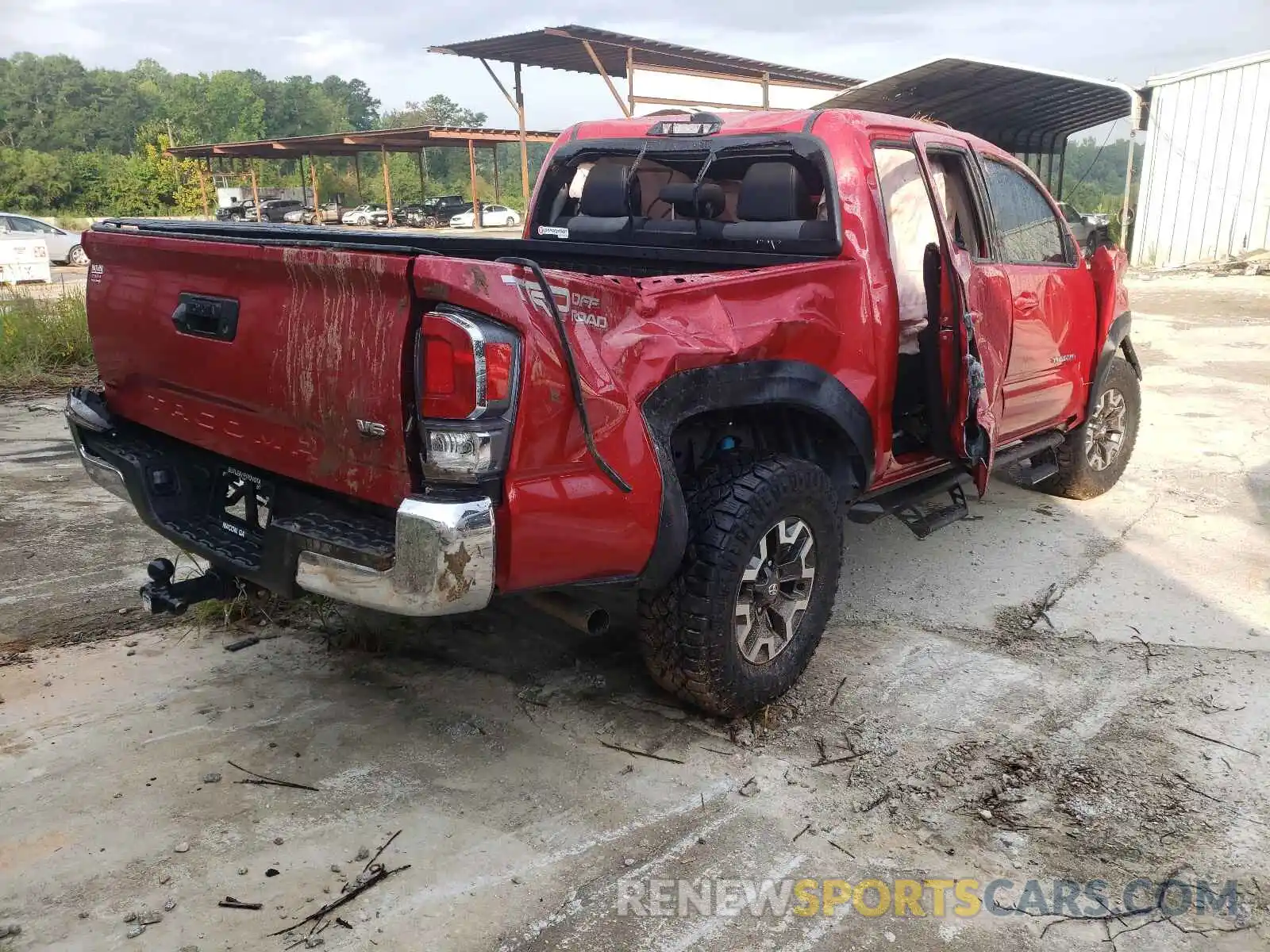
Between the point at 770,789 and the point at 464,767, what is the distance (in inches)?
35.9

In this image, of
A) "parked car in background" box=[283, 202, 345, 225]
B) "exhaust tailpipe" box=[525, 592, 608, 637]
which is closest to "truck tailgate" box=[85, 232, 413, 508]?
"exhaust tailpipe" box=[525, 592, 608, 637]

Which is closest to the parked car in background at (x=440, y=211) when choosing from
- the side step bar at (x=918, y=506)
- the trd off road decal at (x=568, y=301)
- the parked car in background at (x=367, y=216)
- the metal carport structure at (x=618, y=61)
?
the parked car in background at (x=367, y=216)

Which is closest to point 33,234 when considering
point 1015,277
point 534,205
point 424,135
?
point 424,135

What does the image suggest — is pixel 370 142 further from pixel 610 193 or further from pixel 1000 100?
pixel 610 193

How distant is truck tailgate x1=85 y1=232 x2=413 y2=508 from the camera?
8.01ft

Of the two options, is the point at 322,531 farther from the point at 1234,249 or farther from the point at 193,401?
the point at 1234,249

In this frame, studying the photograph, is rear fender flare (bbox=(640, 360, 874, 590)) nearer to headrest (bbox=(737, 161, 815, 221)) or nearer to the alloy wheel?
the alloy wheel

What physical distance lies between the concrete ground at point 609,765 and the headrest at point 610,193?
69.9 inches

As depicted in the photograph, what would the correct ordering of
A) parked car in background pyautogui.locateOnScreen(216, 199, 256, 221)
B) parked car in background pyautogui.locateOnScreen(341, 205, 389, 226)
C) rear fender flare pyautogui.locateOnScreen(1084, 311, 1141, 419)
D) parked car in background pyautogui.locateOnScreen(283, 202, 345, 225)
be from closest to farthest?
1. rear fender flare pyautogui.locateOnScreen(1084, 311, 1141, 419)
2. parked car in background pyautogui.locateOnScreen(283, 202, 345, 225)
3. parked car in background pyautogui.locateOnScreen(341, 205, 389, 226)
4. parked car in background pyautogui.locateOnScreen(216, 199, 256, 221)

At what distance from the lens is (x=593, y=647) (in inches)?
149

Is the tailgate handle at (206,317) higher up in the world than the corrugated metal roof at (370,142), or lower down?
lower down

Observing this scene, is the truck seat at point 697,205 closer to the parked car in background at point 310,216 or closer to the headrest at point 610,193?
the headrest at point 610,193

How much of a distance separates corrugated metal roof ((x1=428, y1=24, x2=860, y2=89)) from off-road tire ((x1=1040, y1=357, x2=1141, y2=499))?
42.9ft

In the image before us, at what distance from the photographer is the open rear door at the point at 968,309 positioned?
11.8 ft
